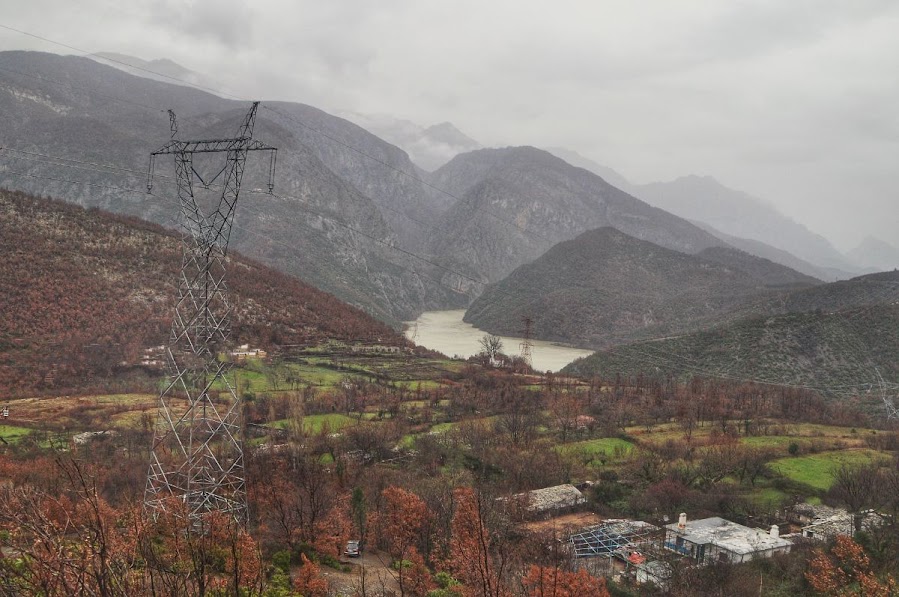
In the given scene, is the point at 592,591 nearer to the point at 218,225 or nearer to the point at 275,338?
the point at 218,225

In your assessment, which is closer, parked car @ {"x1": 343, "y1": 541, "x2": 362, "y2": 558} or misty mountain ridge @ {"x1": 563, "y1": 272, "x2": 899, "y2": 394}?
parked car @ {"x1": 343, "y1": 541, "x2": 362, "y2": 558}

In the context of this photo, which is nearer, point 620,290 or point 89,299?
point 89,299

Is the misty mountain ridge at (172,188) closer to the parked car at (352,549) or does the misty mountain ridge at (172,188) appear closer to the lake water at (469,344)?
the lake water at (469,344)

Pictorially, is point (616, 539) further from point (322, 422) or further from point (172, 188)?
point (172, 188)

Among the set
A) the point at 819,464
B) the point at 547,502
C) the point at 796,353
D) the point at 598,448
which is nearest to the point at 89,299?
the point at 547,502

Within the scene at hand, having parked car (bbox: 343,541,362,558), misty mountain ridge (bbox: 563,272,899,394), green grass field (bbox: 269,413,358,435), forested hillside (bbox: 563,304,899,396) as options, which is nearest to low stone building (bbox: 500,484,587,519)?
parked car (bbox: 343,541,362,558)

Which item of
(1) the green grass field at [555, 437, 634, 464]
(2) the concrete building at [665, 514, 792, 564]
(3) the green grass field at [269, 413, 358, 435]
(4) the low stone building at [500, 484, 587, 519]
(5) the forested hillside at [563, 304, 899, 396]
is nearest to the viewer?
(2) the concrete building at [665, 514, 792, 564]

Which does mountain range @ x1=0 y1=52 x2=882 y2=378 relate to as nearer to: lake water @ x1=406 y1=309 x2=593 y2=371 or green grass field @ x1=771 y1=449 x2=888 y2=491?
lake water @ x1=406 y1=309 x2=593 y2=371
